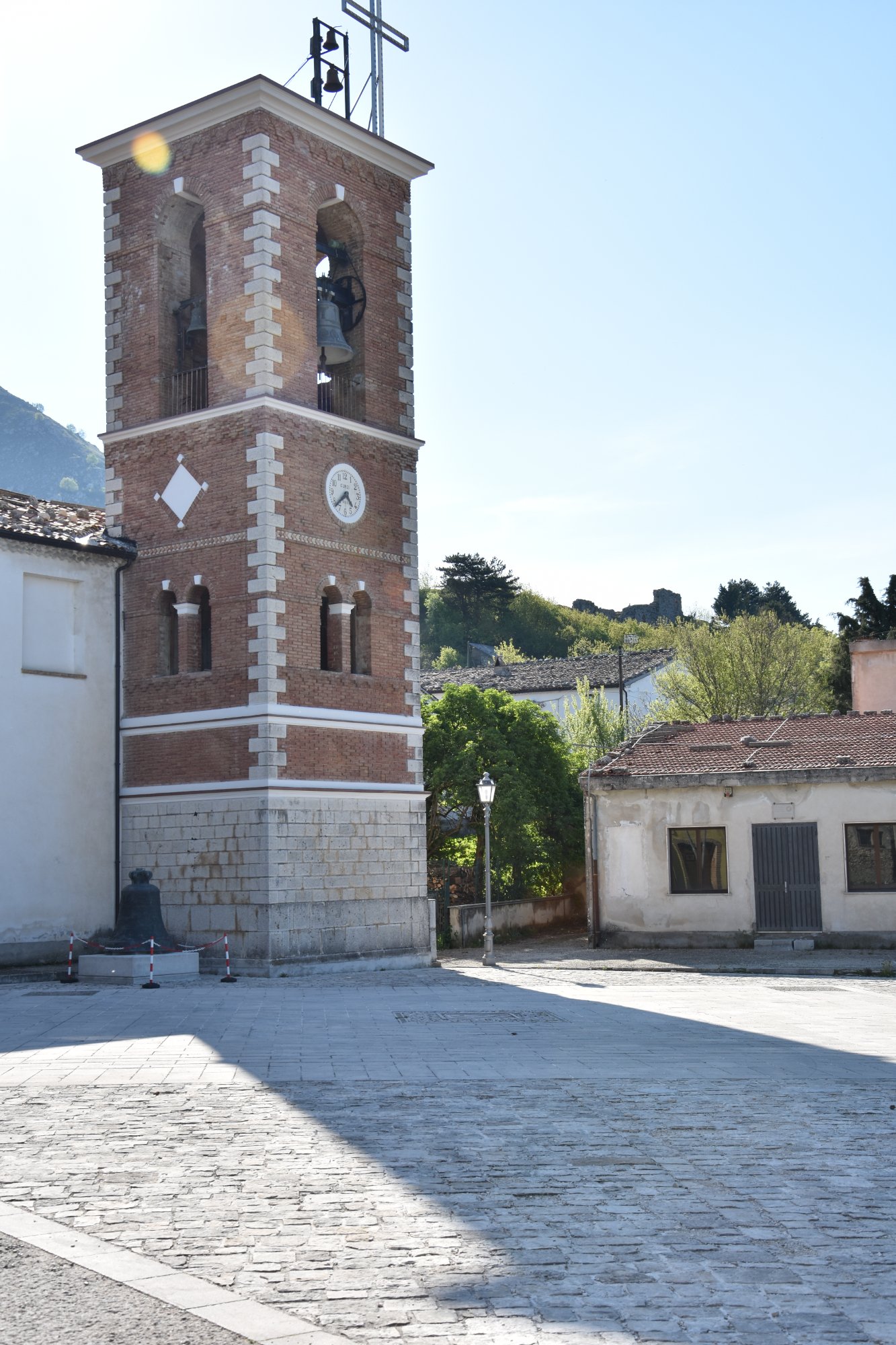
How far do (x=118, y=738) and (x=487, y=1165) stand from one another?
17.3 meters

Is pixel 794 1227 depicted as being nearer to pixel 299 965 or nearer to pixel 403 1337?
pixel 403 1337

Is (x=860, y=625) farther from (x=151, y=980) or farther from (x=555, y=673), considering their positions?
(x=151, y=980)

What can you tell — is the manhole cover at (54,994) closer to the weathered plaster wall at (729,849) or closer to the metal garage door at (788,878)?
the weathered plaster wall at (729,849)

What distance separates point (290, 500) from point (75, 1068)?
1328 cm

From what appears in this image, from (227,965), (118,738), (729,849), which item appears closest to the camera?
(227,965)

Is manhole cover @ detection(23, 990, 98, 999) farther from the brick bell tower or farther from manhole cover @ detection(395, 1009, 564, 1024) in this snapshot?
manhole cover @ detection(395, 1009, 564, 1024)

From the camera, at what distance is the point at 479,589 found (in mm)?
93250

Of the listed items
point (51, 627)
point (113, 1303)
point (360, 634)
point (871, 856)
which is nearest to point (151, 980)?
point (51, 627)

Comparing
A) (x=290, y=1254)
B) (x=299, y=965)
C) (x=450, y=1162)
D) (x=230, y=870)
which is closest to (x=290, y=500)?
(x=230, y=870)

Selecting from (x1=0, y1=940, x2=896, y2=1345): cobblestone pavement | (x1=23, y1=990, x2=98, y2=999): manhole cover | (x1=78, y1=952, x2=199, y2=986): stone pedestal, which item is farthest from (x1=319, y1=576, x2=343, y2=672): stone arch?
(x1=0, y1=940, x2=896, y2=1345): cobblestone pavement

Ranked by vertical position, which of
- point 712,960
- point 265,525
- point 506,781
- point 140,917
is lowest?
point 712,960

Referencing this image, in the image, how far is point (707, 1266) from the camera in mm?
5305

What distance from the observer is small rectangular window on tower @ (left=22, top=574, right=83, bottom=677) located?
72.9 ft

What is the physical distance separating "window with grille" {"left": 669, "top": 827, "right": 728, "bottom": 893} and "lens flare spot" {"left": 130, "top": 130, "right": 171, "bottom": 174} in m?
15.4
